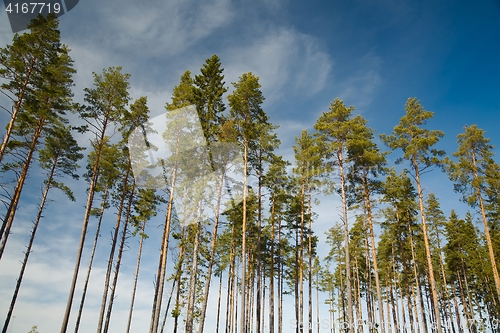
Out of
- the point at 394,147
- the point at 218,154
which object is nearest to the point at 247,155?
the point at 218,154

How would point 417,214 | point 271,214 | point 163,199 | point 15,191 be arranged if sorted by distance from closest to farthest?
point 15,191, point 163,199, point 271,214, point 417,214

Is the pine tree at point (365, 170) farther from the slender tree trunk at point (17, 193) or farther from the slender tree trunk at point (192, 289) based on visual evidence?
the slender tree trunk at point (17, 193)

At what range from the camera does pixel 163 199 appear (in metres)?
19.8

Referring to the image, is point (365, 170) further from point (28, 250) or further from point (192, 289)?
point (28, 250)

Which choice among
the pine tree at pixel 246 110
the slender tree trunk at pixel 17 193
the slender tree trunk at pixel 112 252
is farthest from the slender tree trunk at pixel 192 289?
the slender tree trunk at pixel 17 193

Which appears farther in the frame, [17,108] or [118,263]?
[118,263]

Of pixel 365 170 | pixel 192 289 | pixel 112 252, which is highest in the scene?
pixel 365 170

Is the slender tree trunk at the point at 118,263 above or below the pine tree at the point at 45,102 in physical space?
below

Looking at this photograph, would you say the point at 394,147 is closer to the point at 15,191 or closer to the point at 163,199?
the point at 163,199

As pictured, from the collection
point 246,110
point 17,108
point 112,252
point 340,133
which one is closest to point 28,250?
point 112,252

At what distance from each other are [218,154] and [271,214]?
8776 millimetres

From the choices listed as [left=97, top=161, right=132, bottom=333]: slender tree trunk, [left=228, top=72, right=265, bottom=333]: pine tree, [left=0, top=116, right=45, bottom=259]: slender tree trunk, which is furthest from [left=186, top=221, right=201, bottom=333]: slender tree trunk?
[left=0, top=116, right=45, bottom=259]: slender tree trunk

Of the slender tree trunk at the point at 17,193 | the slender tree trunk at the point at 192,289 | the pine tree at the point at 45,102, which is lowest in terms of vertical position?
the slender tree trunk at the point at 192,289

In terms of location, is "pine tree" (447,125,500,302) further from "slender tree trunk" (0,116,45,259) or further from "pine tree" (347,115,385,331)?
"slender tree trunk" (0,116,45,259)
